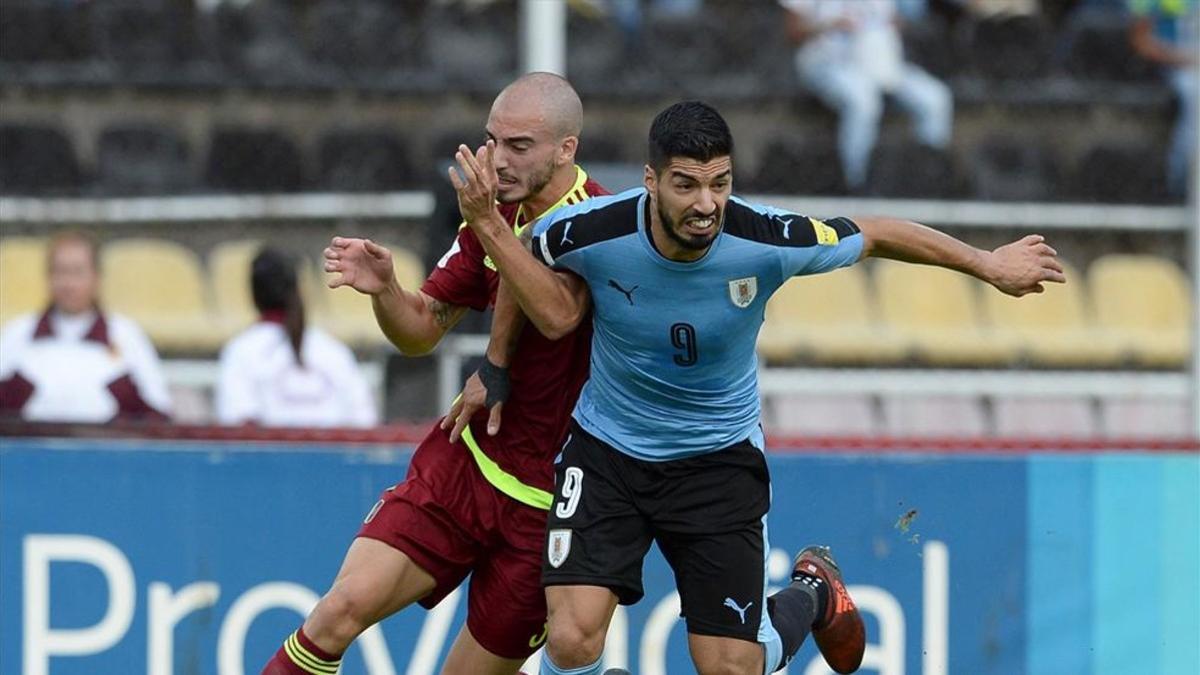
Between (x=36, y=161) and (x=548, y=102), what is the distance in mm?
6098

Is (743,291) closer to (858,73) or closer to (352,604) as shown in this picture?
(352,604)

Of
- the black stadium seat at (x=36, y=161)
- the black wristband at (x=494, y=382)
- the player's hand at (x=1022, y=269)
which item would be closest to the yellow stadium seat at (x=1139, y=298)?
the black stadium seat at (x=36, y=161)

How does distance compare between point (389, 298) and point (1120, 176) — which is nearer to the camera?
point (389, 298)

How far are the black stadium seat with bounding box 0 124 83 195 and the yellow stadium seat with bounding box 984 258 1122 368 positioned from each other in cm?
505

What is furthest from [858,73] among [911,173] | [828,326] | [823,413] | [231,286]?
[231,286]

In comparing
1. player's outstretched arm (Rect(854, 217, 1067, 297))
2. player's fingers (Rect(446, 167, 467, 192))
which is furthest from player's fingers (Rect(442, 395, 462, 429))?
player's outstretched arm (Rect(854, 217, 1067, 297))

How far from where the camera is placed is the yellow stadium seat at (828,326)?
35.3ft

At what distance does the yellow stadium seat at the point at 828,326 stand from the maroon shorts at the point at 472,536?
4.84 metres

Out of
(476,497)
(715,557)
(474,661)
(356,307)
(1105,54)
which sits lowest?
(474,661)

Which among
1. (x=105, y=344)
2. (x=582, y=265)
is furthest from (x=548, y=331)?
(x=105, y=344)

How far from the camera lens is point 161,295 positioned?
10328 millimetres

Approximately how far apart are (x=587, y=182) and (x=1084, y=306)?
6810mm

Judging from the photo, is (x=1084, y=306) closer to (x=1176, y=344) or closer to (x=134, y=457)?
(x=1176, y=344)

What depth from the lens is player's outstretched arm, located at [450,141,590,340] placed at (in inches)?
200
